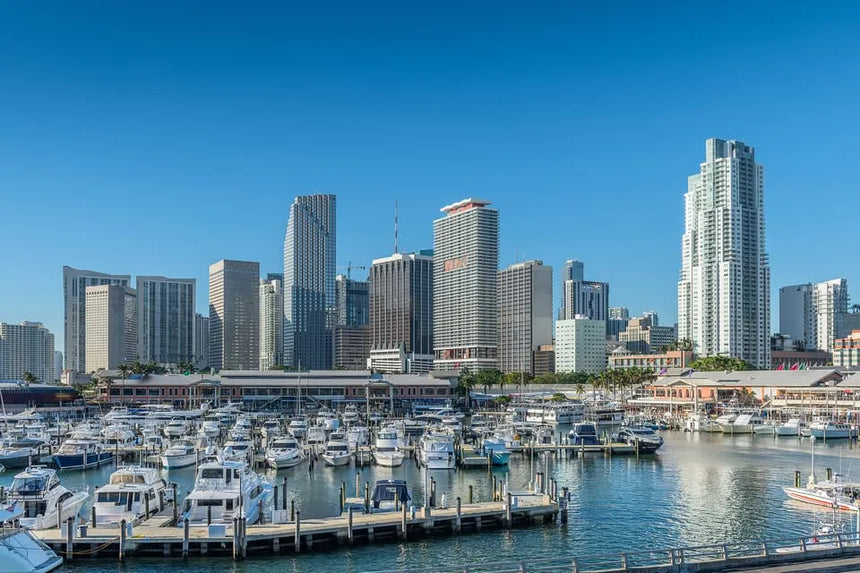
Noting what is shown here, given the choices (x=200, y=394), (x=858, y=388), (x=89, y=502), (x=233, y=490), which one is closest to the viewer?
(x=233, y=490)

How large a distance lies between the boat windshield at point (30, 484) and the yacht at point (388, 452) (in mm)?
34596

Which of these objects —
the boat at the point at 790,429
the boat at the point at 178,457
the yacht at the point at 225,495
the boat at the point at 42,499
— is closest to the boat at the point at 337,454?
the boat at the point at 178,457

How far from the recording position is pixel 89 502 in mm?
60750

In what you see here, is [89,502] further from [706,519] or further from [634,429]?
[634,429]

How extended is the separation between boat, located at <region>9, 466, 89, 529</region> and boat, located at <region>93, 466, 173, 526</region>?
1.72m

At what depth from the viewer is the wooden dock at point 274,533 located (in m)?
43.1

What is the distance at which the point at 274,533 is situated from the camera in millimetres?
44500

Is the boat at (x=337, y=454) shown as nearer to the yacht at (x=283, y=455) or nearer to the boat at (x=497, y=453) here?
the yacht at (x=283, y=455)

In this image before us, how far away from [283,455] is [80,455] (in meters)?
20.5

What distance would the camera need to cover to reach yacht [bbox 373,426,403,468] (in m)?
79.8

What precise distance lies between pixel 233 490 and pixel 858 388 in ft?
413

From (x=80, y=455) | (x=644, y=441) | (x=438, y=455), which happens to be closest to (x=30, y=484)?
(x=80, y=455)

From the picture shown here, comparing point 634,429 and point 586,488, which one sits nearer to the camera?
point 586,488

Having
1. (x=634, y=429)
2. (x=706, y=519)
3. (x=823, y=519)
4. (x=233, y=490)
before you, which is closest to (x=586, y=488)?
(x=706, y=519)
